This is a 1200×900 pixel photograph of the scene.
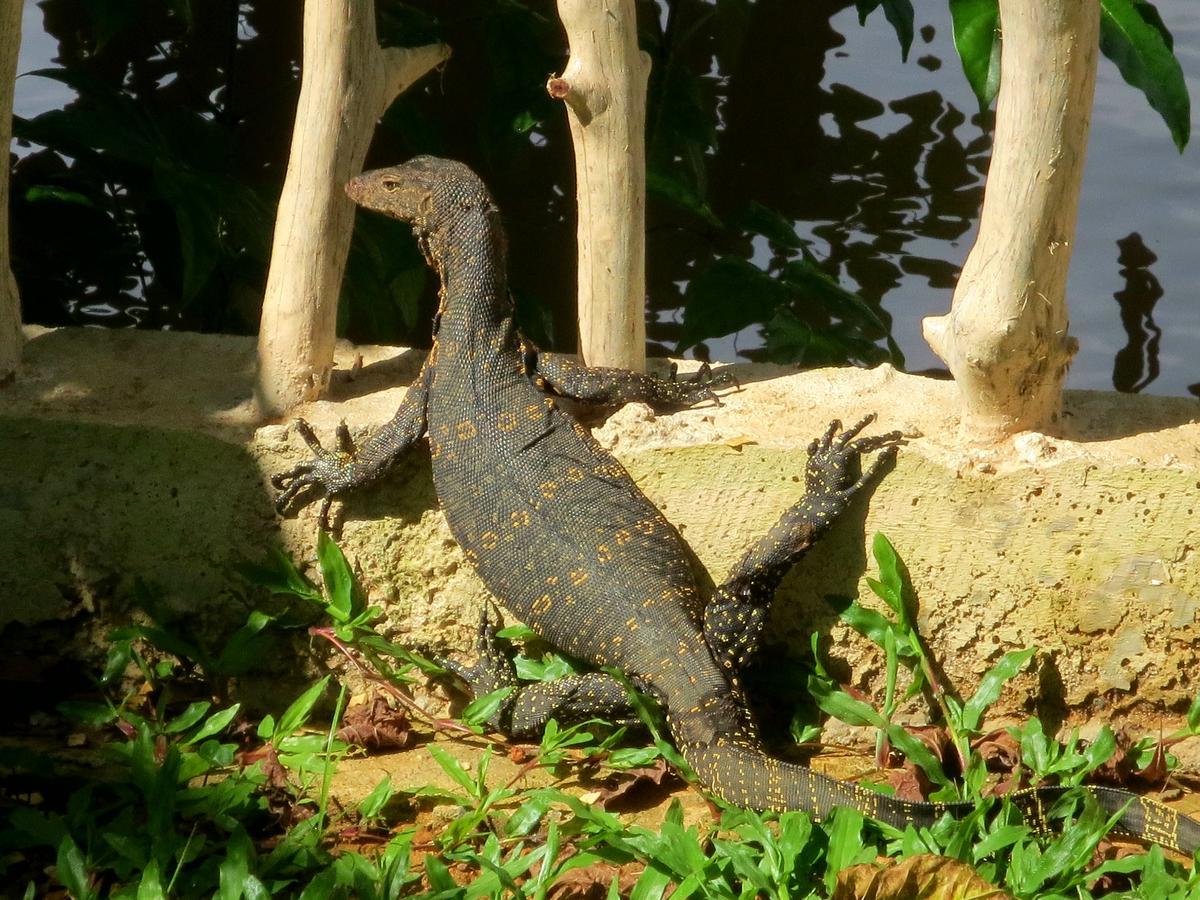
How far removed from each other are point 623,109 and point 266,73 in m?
3.25

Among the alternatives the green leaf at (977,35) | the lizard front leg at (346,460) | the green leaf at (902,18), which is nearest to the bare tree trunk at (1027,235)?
the green leaf at (977,35)

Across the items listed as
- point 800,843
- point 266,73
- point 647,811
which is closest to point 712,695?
point 647,811

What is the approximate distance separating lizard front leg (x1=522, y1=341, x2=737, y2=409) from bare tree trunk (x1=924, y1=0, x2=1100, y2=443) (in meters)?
0.79

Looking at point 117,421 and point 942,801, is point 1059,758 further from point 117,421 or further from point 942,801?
point 117,421

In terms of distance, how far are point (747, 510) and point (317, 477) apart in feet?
4.43

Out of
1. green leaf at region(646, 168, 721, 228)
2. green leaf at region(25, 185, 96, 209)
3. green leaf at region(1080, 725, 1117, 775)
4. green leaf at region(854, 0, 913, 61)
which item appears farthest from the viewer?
green leaf at region(646, 168, 721, 228)

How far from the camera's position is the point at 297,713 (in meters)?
4.21

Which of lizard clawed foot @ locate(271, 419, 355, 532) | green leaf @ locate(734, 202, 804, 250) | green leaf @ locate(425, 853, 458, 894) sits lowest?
green leaf @ locate(425, 853, 458, 894)

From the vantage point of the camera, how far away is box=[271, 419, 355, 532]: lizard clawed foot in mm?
4441

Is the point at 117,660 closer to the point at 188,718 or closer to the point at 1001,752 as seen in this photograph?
the point at 188,718

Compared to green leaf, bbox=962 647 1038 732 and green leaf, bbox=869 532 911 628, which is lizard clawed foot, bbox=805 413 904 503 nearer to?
green leaf, bbox=869 532 911 628

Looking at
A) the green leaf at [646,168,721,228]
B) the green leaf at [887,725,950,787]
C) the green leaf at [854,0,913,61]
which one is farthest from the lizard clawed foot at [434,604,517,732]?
the green leaf at [854,0,913,61]

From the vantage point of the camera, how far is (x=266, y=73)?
6.79m

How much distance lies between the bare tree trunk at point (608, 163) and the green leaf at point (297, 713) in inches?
52.5
